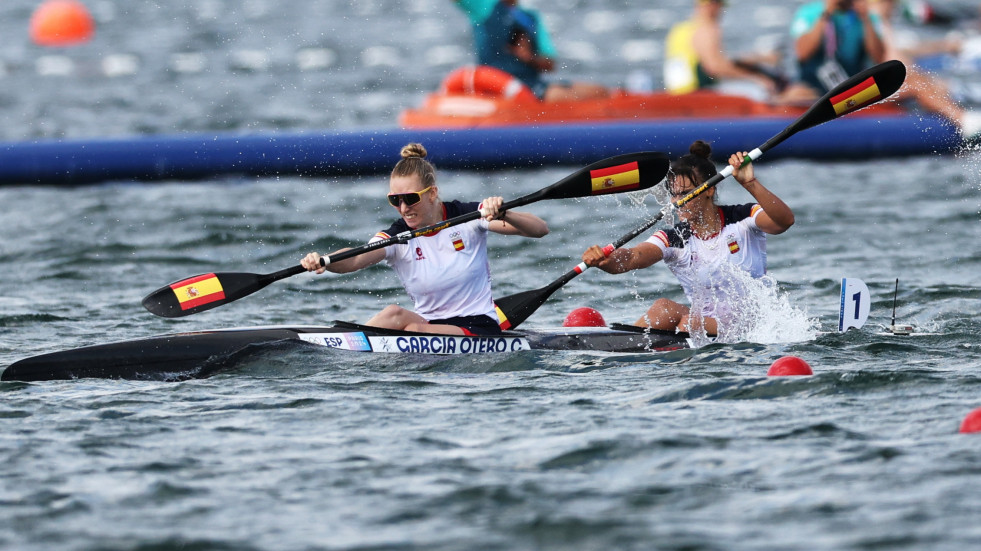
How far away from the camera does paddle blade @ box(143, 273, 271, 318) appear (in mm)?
6566

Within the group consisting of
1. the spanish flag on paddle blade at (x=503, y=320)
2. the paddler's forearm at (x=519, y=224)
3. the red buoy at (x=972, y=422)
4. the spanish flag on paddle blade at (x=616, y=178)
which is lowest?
the red buoy at (x=972, y=422)

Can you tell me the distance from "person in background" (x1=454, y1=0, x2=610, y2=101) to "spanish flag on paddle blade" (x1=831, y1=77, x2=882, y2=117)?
6.48 metres

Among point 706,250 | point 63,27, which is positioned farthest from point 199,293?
point 63,27

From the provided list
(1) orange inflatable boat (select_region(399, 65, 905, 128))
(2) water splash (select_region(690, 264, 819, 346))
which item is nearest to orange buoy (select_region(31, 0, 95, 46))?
(1) orange inflatable boat (select_region(399, 65, 905, 128))

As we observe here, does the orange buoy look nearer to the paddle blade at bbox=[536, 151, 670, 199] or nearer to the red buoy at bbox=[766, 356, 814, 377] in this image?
the paddle blade at bbox=[536, 151, 670, 199]

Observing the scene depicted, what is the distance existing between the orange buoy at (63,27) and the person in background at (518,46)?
18.2m

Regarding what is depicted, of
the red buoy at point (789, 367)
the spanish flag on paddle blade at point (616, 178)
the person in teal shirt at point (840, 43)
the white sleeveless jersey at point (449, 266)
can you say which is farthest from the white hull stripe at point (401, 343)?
the person in teal shirt at point (840, 43)

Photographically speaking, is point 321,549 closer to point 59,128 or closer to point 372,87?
point 59,128

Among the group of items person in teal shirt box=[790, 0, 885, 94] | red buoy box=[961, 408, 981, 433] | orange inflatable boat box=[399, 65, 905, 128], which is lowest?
red buoy box=[961, 408, 981, 433]

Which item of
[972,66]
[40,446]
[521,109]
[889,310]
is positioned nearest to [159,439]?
[40,446]

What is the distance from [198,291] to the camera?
21.8ft

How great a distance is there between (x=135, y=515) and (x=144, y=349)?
6.70ft

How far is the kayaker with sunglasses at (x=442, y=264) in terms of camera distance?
20.9 ft

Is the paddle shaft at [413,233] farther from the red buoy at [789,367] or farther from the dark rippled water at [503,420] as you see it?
the red buoy at [789,367]
